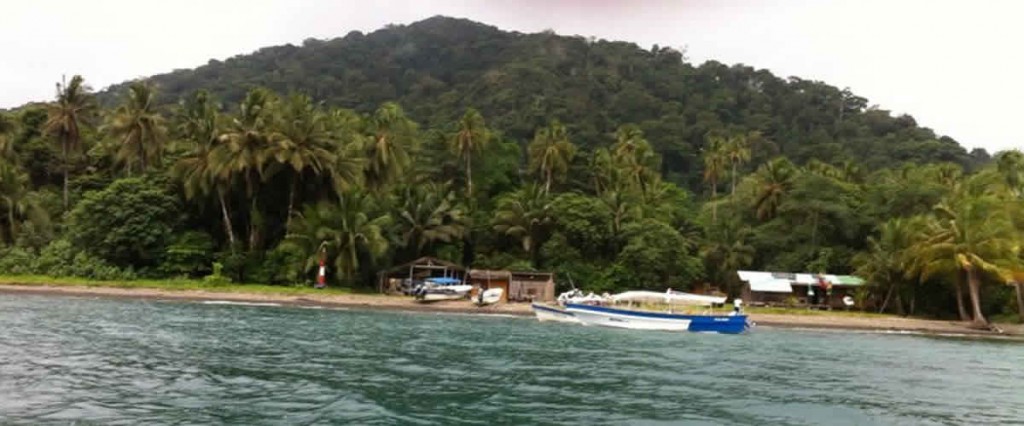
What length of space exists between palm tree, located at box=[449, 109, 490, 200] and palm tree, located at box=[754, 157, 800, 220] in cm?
2555

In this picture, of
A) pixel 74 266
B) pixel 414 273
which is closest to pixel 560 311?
pixel 414 273

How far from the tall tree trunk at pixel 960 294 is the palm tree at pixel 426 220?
3539 centimetres

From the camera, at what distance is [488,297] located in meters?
54.0

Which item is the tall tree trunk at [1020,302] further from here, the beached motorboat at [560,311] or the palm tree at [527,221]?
the palm tree at [527,221]

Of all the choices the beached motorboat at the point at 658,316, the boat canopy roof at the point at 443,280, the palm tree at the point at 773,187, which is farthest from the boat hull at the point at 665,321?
the palm tree at the point at 773,187

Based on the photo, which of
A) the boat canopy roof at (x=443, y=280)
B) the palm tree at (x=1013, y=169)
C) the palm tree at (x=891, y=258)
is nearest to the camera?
the palm tree at (x=891, y=258)

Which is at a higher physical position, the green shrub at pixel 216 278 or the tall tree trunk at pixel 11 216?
the tall tree trunk at pixel 11 216

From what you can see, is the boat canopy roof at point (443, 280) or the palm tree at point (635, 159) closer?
the boat canopy roof at point (443, 280)

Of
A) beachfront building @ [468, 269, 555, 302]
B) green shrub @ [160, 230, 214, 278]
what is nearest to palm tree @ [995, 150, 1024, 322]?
beachfront building @ [468, 269, 555, 302]

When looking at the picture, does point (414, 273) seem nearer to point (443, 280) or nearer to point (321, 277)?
point (443, 280)

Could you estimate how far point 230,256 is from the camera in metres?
60.0

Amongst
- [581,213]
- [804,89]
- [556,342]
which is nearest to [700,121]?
[804,89]

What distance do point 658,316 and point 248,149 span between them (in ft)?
106

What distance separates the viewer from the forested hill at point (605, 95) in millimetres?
121750
